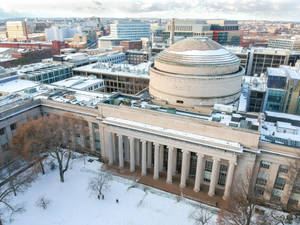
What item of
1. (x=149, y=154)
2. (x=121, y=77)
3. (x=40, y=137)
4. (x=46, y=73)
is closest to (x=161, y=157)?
(x=149, y=154)

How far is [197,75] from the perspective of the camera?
54969 millimetres

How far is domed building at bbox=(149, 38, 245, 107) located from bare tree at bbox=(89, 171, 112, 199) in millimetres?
22150

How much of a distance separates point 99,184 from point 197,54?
124 ft

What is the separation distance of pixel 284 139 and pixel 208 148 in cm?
1440

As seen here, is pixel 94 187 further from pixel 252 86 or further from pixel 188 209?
pixel 252 86

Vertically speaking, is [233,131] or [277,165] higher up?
[233,131]

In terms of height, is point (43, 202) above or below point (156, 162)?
below

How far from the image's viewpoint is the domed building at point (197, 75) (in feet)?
180

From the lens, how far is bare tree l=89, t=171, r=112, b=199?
44287mm

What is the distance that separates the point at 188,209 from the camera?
42.0 m

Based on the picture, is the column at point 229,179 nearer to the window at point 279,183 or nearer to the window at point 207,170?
the window at point 207,170

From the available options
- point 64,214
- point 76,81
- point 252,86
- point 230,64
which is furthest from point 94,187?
point 252,86

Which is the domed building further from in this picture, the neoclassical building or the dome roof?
the neoclassical building

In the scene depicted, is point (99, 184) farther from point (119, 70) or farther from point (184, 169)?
point (119, 70)
